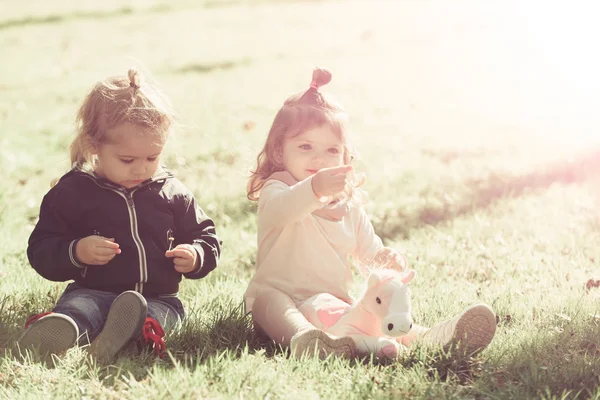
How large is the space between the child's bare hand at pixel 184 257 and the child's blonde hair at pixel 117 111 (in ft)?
1.65

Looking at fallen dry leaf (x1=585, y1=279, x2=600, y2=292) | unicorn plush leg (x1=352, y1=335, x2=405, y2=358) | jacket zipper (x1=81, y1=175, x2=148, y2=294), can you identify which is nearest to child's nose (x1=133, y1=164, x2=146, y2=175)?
jacket zipper (x1=81, y1=175, x2=148, y2=294)

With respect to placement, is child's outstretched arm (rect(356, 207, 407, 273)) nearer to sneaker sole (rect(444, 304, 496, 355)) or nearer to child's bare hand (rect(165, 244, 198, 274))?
sneaker sole (rect(444, 304, 496, 355))

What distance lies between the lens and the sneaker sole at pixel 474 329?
3127 mm

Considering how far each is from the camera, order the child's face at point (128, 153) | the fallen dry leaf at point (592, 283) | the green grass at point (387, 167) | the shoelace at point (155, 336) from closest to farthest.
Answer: the green grass at point (387, 167), the shoelace at point (155, 336), the child's face at point (128, 153), the fallen dry leaf at point (592, 283)

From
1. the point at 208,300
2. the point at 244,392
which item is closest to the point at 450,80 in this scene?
the point at 208,300

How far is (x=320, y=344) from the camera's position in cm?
312

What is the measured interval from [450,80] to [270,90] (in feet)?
8.67

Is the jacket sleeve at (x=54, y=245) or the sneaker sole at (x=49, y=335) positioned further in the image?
the jacket sleeve at (x=54, y=245)

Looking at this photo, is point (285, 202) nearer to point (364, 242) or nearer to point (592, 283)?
point (364, 242)

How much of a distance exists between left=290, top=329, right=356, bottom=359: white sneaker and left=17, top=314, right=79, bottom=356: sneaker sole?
88 centimetres

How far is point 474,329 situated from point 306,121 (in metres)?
1.22

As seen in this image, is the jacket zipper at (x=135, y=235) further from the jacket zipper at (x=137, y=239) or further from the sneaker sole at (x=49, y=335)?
the sneaker sole at (x=49, y=335)

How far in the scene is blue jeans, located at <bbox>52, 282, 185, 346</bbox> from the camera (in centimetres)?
337

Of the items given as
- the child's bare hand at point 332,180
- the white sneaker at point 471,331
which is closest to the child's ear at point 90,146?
the child's bare hand at point 332,180
